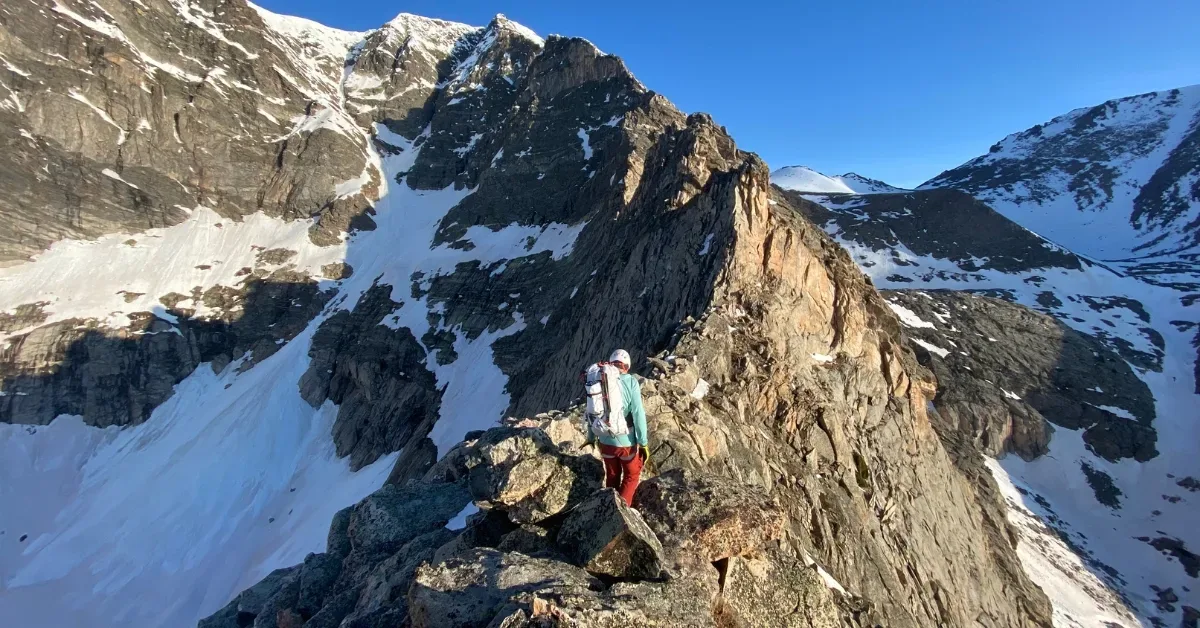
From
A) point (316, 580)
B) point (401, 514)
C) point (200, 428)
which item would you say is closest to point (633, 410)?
point (401, 514)

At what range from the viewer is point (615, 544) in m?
6.58

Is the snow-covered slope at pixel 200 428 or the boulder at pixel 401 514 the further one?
the snow-covered slope at pixel 200 428

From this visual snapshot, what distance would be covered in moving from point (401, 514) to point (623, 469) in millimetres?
6220

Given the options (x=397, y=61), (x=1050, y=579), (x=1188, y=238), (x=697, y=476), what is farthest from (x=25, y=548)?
(x=1188, y=238)

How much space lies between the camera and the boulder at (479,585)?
6.23 meters

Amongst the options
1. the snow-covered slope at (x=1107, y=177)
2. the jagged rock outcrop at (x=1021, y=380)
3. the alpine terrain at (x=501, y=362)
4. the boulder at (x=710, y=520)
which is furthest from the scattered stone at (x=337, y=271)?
the snow-covered slope at (x=1107, y=177)

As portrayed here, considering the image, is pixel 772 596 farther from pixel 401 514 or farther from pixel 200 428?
pixel 200 428

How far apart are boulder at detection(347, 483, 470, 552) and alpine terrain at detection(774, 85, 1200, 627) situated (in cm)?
3669

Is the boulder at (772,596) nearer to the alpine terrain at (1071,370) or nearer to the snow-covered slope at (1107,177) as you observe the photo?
the alpine terrain at (1071,370)

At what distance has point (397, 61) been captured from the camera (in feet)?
370

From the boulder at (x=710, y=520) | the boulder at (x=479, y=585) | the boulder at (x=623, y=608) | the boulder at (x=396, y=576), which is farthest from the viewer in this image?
the boulder at (x=396, y=576)

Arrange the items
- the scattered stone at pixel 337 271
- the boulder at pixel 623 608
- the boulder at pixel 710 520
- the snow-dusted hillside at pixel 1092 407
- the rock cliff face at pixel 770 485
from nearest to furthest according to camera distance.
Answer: the boulder at pixel 623 608, the rock cliff face at pixel 770 485, the boulder at pixel 710 520, the snow-dusted hillside at pixel 1092 407, the scattered stone at pixel 337 271

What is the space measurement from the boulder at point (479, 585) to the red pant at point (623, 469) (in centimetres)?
142

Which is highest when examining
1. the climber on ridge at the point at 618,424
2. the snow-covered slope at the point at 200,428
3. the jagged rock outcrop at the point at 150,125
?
the jagged rock outcrop at the point at 150,125
